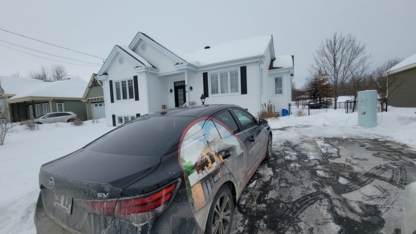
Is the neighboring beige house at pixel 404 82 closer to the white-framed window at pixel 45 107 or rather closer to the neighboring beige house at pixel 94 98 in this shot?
the neighboring beige house at pixel 94 98

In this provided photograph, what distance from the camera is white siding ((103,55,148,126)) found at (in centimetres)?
1230

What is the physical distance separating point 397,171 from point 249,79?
850cm

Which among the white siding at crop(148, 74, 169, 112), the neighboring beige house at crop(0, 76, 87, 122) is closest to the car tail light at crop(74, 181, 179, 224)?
the white siding at crop(148, 74, 169, 112)

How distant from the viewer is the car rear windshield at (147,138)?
1.71m

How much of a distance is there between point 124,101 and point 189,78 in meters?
5.20

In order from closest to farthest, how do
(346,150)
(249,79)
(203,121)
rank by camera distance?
(203,121) < (346,150) < (249,79)

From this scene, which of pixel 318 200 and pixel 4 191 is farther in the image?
pixel 4 191

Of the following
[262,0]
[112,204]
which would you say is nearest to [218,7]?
[262,0]

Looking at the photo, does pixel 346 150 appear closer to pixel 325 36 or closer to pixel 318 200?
pixel 318 200

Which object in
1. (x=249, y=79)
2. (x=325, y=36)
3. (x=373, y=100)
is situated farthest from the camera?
(x=325, y=36)

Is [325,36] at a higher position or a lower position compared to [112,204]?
higher

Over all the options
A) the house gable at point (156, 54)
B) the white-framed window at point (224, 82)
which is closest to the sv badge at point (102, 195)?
the white-framed window at point (224, 82)

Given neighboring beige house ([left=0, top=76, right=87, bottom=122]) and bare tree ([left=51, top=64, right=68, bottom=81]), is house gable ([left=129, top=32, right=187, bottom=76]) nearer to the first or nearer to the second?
neighboring beige house ([left=0, top=76, right=87, bottom=122])

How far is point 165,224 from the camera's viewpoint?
1.25 m
